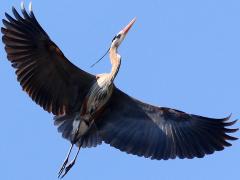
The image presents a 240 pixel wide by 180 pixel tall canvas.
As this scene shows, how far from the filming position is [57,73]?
64.5 ft

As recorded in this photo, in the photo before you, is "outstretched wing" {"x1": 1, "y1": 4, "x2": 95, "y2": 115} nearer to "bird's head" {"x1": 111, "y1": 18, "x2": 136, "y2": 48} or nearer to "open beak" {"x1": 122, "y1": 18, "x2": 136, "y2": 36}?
"bird's head" {"x1": 111, "y1": 18, "x2": 136, "y2": 48}

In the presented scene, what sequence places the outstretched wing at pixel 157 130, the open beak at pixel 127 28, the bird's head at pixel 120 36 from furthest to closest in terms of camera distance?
the open beak at pixel 127 28
the bird's head at pixel 120 36
the outstretched wing at pixel 157 130

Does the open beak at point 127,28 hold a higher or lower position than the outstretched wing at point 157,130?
higher

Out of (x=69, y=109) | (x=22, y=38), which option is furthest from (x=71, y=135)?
(x=22, y=38)

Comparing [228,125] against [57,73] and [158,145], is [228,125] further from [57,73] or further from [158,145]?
[57,73]

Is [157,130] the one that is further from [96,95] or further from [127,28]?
[127,28]

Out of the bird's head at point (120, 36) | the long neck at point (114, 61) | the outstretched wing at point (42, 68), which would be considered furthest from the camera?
the bird's head at point (120, 36)

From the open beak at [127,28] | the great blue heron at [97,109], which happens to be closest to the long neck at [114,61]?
the great blue heron at [97,109]

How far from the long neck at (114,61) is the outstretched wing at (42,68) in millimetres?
428

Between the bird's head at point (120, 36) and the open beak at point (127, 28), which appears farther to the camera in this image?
the open beak at point (127, 28)

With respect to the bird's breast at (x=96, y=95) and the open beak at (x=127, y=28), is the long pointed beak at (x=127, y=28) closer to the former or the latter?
the open beak at (x=127, y=28)

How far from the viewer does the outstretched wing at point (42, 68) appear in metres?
19.1

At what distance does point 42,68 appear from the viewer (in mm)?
19469

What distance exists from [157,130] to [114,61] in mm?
1590
